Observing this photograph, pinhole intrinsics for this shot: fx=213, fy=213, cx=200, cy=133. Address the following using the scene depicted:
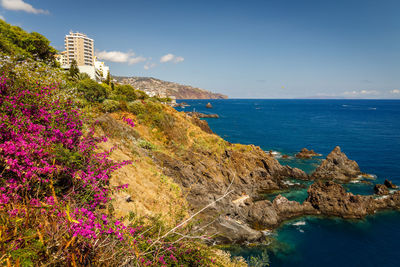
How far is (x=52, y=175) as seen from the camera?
235 inches

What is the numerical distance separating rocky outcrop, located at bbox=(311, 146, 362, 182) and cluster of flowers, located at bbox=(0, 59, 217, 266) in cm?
4098

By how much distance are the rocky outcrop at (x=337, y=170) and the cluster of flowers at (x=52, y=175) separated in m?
41.0

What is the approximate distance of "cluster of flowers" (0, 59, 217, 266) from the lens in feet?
13.6

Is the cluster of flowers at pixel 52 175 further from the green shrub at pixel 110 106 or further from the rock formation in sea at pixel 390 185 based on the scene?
the rock formation in sea at pixel 390 185

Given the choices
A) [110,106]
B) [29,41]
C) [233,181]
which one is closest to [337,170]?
[233,181]

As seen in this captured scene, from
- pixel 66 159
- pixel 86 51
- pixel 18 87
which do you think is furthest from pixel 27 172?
pixel 86 51

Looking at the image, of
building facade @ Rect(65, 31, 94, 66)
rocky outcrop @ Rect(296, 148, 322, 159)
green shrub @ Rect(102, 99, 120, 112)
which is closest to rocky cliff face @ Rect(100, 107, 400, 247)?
green shrub @ Rect(102, 99, 120, 112)

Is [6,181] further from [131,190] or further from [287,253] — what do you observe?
[287,253]

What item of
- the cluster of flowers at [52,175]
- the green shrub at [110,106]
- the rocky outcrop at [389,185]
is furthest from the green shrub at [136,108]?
the rocky outcrop at [389,185]

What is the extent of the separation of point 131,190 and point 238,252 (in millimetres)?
13562

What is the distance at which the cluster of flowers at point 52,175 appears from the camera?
13.6 feet

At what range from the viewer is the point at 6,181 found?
17.6 ft

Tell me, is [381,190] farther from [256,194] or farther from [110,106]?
[110,106]

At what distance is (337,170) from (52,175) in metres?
46.1
